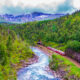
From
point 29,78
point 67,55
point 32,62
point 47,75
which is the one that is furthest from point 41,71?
point 67,55

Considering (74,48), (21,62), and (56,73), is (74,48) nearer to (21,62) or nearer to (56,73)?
(56,73)

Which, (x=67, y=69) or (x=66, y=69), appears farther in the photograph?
(x=66, y=69)

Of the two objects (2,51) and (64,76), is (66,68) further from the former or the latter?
(2,51)

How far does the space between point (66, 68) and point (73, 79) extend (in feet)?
30.0

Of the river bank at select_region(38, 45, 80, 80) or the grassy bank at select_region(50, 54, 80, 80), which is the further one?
the river bank at select_region(38, 45, 80, 80)

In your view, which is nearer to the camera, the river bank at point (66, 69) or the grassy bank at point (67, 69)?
the grassy bank at point (67, 69)

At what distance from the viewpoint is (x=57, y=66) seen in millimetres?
57375

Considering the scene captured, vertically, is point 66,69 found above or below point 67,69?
below

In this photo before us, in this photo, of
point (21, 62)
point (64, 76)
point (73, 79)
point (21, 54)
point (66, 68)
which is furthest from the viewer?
point (21, 54)

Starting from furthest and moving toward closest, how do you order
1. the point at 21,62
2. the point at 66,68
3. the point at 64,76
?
the point at 21,62
the point at 66,68
the point at 64,76

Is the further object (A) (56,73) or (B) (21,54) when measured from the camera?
(B) (21,54)

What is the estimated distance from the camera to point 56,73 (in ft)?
177

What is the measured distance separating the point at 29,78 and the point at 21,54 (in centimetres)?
3168

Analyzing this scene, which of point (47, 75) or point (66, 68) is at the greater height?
point (66, 68)
